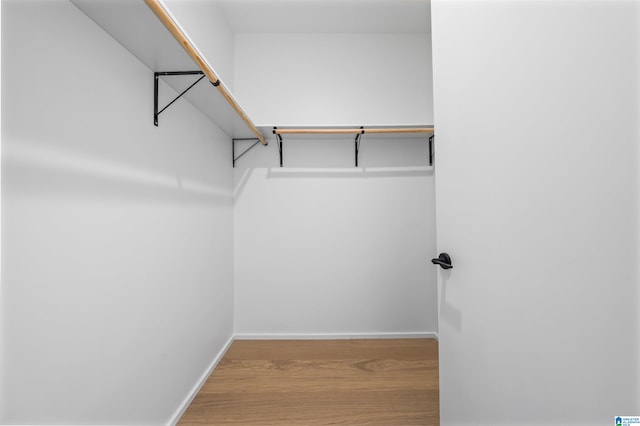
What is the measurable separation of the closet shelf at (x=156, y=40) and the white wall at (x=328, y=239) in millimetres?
1008

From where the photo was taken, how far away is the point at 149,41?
101 cm

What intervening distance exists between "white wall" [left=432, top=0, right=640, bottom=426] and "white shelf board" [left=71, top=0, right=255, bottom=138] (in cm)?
99

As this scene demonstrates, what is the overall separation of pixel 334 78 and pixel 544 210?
217 cm

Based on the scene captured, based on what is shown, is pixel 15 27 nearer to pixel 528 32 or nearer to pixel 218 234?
pixel 528 32

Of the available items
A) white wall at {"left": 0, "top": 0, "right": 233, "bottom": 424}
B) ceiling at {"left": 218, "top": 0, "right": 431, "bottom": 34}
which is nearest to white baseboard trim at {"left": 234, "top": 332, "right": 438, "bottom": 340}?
white wall at {"left": 0, "top": 0, "right": 233, "bottom": 424}

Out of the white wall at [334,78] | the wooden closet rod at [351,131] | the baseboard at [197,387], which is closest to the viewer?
the baseboard at [197,387]

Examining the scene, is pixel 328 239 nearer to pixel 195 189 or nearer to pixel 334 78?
pixel 195 189

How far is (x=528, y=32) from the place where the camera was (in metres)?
0.61

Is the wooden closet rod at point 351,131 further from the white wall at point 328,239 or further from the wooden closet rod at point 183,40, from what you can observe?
the wooden closet rod at point 183,40

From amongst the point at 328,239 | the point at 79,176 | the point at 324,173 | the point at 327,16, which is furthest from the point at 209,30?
the point at 328,239

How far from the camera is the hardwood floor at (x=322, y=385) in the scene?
4.84 ft

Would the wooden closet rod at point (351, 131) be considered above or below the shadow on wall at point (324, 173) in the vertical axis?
above

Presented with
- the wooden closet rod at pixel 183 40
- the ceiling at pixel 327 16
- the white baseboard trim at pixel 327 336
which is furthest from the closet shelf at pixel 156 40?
the white baseboard trim at pixel 327 336

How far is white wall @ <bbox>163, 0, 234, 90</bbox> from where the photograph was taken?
1.48 m
